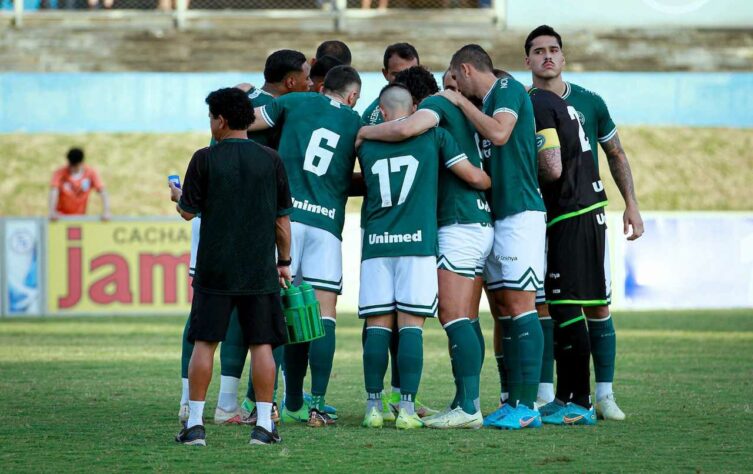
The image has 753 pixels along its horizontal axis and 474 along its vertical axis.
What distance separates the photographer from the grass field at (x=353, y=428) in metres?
6.39

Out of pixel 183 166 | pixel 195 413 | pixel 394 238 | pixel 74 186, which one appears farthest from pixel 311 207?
pixel 183 166

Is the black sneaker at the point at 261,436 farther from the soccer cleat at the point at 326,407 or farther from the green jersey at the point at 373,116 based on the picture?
the green jersey at the point at 373,116

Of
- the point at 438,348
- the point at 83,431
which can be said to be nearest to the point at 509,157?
the point at 83,431

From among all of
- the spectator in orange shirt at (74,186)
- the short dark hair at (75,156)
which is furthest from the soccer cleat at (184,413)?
the short dark hair at (75,156)

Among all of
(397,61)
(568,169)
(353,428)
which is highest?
(397,61)

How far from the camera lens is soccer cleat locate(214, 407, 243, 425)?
7906 millimetres

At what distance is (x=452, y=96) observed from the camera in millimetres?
7848

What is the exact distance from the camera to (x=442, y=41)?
2680 cm

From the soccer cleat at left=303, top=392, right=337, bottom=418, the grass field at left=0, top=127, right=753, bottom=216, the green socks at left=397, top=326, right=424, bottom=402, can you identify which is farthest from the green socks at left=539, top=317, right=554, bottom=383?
the grass field at left=0, top=127, right=753, bottom=216

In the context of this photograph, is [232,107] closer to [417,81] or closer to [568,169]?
[417,81]

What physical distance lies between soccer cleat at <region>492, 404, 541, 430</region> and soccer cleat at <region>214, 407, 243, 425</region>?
1525 millimetres

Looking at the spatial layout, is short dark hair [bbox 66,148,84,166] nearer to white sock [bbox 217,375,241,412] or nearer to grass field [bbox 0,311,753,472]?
grass field [bbox 0,311,753,472]

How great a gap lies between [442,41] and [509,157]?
1931 cm

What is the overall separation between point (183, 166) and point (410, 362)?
17.6 m
